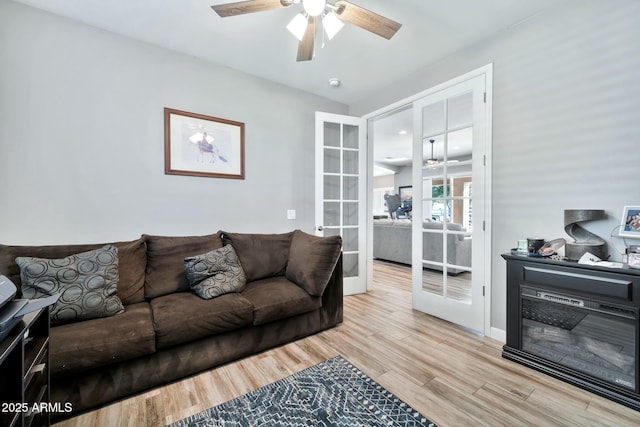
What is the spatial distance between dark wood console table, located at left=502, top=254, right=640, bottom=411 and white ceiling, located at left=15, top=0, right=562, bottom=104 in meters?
1.92

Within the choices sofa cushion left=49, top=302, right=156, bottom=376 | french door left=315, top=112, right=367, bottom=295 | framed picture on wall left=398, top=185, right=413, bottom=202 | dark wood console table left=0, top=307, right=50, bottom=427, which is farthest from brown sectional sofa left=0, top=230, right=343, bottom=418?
framed picture on wall left=398, top=185, right=413, bottom=202

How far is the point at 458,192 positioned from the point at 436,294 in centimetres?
109

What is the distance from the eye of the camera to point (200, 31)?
231 centimetres

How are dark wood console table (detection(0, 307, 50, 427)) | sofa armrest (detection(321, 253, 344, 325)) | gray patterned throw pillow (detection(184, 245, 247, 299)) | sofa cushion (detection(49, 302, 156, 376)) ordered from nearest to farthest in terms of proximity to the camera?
dark wood console table (detection(0, 307, 50, 427)), sofa cushion (detection(49, 302, 156, 376)), gray patterned throw pillow (detection(184, 245, 247, 299)), sofa armrest (detection(321, 253, 344, 325))

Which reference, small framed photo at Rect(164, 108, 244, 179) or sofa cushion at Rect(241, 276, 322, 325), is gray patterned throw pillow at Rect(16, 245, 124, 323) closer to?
sofa cushion at Rect(241, 276, 322, 325)

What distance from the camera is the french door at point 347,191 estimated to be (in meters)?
3.50

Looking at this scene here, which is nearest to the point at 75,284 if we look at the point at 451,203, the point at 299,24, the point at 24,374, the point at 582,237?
the point at 24,374

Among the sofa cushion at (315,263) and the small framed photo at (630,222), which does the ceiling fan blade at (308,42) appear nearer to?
the sofa cushion at (315,263)

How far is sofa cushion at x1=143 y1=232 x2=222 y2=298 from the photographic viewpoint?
7.04ft

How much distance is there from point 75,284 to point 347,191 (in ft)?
9.37

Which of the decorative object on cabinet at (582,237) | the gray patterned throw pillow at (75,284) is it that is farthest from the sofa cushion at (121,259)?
the decorative object on cabinet at (582,237)

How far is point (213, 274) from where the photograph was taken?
218cm

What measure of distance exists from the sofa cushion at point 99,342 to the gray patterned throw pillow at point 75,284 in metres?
0.08

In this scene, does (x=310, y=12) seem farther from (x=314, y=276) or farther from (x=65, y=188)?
(x=65, y=188)
